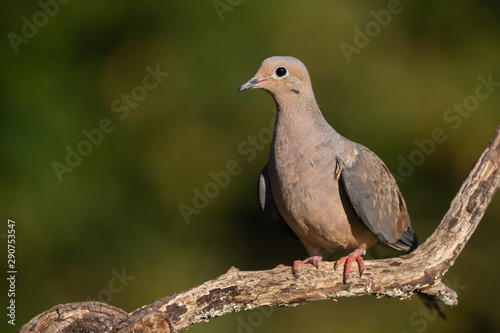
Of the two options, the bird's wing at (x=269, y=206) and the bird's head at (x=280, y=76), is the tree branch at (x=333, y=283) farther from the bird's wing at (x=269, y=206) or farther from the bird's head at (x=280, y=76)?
the bird's head at (x=280, y=76)

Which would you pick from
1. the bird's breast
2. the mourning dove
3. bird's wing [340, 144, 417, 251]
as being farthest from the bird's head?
bird's wing [340, 144, 417, 251]

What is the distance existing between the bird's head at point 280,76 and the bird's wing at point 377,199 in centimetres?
65

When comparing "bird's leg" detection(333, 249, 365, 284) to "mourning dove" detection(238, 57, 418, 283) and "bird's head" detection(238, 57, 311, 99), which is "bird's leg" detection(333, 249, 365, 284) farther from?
"bird's head" detection(238, 57, 311, 99)

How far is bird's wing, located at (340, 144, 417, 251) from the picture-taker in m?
4.08

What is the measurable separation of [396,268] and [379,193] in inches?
25.6

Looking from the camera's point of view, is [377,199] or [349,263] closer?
[349,263]

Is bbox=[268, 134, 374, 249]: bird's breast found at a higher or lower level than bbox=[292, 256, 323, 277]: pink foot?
higher

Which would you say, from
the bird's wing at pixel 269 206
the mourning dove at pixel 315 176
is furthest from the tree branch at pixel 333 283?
the bird's wing at pixel 269 206

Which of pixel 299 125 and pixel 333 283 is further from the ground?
pixel 299 125

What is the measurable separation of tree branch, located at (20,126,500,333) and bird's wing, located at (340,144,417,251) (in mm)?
350

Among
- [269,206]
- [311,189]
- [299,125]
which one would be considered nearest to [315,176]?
[311,189]

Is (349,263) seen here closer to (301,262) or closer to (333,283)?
(333,283)

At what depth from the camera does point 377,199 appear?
4.27m

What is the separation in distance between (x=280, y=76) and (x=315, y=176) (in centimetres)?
73
